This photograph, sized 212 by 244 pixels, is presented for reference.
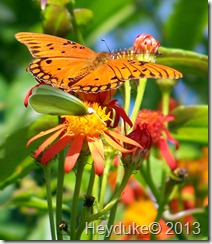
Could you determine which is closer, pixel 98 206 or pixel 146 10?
pixel 98 206

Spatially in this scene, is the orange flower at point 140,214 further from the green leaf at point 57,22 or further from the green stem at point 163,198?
the green leaf at point 57,22

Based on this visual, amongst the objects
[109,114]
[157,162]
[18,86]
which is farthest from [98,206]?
[18,86]

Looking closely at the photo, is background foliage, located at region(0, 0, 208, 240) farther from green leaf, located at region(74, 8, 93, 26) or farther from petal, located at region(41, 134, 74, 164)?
petal, located at region(41, 134, 74, 164)

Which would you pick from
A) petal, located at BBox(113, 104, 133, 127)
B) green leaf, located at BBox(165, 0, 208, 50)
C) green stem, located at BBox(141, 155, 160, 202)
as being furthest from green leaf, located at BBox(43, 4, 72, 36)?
green leaf, located at BBox(165, 0, 208, 50)

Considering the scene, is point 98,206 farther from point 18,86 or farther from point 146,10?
point 146,10

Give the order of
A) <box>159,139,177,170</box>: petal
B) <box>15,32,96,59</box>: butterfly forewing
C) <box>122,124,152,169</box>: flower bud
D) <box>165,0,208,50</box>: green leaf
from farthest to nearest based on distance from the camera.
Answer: <box>165,0,208,50</box>: green leaf
<box>159,139,177,170</box>: petal
<box>15,32,96,59</box>: butterfly forewing
<box>122,124,152,169</box>: flower bud

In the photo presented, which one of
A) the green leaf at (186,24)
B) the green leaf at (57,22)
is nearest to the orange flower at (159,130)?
the green leaf at (57,22)
